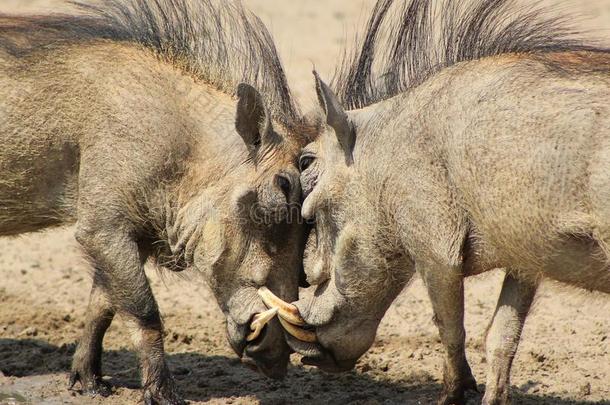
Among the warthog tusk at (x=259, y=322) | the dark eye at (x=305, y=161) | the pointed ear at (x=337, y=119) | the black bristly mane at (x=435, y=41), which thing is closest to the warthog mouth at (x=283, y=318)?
the warthog tusk at (x=259, y=322)

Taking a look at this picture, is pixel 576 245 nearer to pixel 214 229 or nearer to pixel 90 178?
pixel 214 229

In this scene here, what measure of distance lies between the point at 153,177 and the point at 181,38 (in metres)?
0.76

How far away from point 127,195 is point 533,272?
189 cm

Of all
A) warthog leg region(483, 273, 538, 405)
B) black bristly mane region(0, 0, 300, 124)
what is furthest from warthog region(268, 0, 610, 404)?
black bristly mane region(0, 0, 300, 124)

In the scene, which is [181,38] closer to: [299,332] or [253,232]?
[253,232]

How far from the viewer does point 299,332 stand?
18.2ft

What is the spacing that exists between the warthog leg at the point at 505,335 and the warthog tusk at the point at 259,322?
0.94m

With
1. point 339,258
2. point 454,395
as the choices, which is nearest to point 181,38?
point 339,258

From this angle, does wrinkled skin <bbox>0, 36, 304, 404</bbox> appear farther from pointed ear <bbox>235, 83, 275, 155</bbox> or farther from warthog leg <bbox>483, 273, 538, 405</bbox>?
warthog leg <bbox>483, 273, 538, 405</bbox>

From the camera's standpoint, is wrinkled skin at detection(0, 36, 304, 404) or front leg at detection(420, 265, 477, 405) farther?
wrinkled skin at detection(0, 36, 304, 404)

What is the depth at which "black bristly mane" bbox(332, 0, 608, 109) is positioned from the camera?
17.0ft

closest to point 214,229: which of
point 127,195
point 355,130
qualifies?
point 127,195

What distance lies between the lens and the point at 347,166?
5.46 m

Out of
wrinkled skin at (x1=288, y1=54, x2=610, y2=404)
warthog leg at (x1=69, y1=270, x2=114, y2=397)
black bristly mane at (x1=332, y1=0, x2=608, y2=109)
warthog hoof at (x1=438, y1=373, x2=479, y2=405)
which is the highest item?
black bristly mane at (x1=332, y1=0, x2=608, y2=109)
